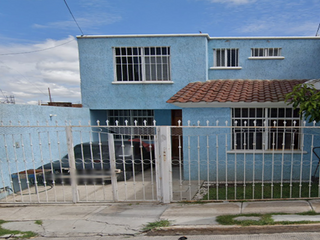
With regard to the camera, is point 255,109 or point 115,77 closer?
point 255,109

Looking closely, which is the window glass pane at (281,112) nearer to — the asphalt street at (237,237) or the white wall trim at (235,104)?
the white wall trim at (235,104)

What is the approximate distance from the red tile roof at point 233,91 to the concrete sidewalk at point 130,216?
9.99 ft

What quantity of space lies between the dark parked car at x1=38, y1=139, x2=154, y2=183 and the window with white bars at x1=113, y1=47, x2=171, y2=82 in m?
2.75

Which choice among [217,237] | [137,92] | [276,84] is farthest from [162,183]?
[276,84]

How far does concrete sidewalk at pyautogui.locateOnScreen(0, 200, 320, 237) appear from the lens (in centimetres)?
354

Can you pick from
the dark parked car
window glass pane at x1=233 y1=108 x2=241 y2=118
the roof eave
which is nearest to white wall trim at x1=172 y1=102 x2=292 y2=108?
the roof eave

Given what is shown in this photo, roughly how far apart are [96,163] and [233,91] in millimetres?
4910

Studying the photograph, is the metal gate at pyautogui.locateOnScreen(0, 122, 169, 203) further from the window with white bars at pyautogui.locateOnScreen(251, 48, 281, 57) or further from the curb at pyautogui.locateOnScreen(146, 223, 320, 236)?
the window with white bars at pyautogui.locateOnScreen(251, 48, 281, 57)

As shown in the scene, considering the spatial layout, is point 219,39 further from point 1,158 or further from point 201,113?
point 1,158

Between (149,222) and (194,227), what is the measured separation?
823mm

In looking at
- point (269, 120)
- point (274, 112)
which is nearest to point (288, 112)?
point (274, 112)

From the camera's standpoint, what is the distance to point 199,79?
330 inches

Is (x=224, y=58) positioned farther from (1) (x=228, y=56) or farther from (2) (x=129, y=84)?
(2) (x=129, y=84)

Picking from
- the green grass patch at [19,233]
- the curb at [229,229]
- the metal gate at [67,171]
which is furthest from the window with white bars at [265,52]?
the green grass patch at [19,233]
